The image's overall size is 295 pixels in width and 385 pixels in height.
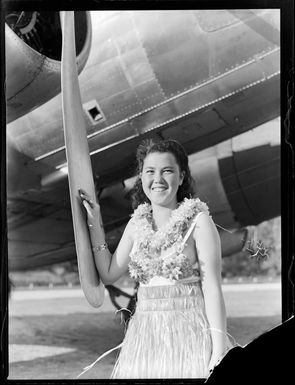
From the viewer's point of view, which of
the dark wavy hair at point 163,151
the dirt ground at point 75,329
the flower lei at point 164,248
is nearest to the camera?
the flower lei at point 164,248

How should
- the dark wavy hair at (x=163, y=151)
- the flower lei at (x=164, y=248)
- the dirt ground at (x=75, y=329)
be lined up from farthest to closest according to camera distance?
the dirt ground at (x=75, y=329) → the dark wavy hair at (x=163, y=151) → the flower lei at (x=164, y=248)

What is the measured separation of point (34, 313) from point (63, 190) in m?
0.56

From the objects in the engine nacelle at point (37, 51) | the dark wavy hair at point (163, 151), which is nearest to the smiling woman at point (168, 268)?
the dark wavy hair at point (163, 151)

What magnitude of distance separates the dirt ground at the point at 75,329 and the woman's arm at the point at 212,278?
0.11m

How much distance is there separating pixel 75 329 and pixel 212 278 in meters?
0.65

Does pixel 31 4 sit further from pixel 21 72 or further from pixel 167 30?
pixel 167 30

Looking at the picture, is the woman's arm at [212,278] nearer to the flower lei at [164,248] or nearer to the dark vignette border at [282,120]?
the flower lei at [164,248]

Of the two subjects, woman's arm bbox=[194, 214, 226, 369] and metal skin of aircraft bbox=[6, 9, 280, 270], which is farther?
metal skin of aircraft bbox=[6, 9, 280, 270]

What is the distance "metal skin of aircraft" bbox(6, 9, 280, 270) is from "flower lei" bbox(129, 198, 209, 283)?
11 centimetres

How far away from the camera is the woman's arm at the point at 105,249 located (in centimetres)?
223

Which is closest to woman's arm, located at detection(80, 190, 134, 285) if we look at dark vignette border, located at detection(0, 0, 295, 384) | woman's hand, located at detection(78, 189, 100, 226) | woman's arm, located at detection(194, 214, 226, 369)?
woman's hand, located at detection(78, 189, 100, 226)

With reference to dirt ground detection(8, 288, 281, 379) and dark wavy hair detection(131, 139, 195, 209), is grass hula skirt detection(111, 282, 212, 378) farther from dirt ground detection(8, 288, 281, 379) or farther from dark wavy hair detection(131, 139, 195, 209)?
dark wavy hair detection(131, 139, 195, 209)

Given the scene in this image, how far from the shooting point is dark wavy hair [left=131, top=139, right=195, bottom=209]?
227 centimetres

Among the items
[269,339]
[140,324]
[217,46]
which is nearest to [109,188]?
[140,324]
